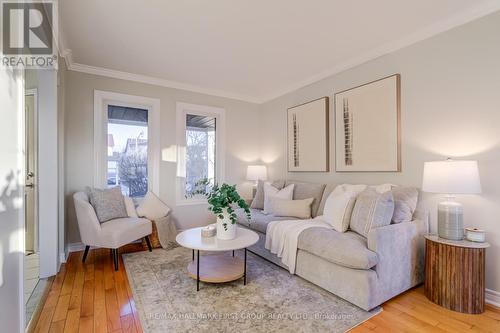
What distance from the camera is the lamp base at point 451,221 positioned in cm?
211

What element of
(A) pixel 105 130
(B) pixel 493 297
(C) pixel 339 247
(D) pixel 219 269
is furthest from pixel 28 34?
(B) pixel 493 297

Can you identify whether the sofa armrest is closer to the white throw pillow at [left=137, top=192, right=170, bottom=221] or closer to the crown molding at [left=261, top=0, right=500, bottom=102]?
the crown molding at [left=261, top=0, right=500, bottom=102]

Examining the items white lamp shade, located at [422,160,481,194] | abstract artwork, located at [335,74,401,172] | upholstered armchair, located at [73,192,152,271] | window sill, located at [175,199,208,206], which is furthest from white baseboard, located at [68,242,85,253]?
white lamp shade, located at [422,160,481,194]

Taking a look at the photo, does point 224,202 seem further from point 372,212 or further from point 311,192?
point 311,192

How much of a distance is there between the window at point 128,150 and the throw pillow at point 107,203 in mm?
399

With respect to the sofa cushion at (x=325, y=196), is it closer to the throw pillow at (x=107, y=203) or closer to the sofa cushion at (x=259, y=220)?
the sofa cushion at (x=259, y=220)

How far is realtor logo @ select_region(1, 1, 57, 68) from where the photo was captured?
1.29 m

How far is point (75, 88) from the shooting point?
3.37m

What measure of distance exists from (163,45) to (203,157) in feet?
6.63

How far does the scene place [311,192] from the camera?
11.2ft

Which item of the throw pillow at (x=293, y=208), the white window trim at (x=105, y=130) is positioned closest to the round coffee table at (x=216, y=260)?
the throw pillow at (x=293, y=208)

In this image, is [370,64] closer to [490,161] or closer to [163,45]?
[490,161]

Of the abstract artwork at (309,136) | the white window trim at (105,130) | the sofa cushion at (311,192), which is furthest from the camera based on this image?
the abstract artwork at (309,136)

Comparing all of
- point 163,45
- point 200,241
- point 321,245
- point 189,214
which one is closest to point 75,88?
point 163,45
